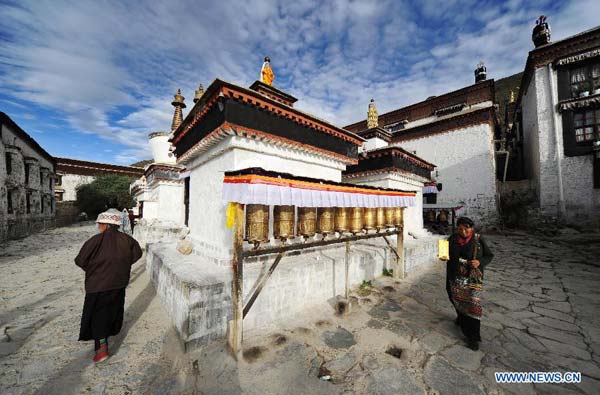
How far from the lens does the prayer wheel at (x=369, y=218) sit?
6211 mm

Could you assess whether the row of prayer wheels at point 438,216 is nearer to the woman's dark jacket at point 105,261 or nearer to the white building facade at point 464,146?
the white building facade at point 464,146

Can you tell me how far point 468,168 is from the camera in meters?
20.3

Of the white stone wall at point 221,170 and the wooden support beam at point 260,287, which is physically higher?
the white stone wall at point 221,170

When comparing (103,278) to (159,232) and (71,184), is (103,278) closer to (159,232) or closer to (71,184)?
(159,232)

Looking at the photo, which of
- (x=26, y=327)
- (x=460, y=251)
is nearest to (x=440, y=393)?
(x=460, y=251)

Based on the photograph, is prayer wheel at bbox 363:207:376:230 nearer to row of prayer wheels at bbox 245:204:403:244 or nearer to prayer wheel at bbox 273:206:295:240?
row of prayer wheels at bbox 245:204:403:244

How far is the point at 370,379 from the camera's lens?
3311 mm

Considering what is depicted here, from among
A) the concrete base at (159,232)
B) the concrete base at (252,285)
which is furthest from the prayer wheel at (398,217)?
the concrete base at (159,232)

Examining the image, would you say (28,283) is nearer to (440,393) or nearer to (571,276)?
(440,393)

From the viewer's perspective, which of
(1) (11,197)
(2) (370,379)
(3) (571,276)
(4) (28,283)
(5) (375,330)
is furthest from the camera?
(1) (11,197)

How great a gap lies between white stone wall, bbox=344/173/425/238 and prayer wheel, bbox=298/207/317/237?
5698mm

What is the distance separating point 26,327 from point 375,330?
6926 millimetres

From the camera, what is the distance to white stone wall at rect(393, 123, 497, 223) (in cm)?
1925

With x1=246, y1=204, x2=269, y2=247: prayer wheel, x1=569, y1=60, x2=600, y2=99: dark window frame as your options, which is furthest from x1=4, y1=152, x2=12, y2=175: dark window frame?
x1=569, y1=60, x2=600, y2=99: dark window frame
